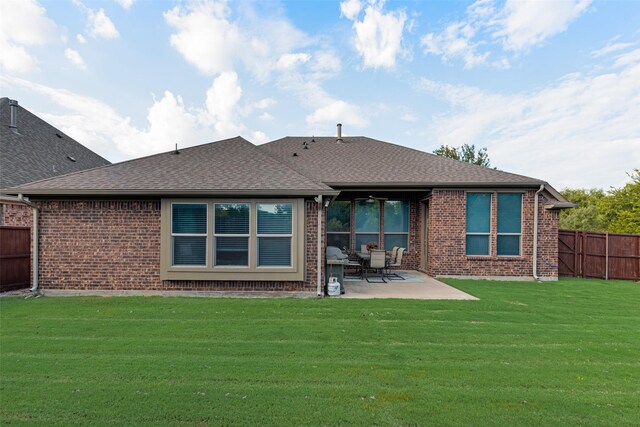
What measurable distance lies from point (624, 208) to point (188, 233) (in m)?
24.9

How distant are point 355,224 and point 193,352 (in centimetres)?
836

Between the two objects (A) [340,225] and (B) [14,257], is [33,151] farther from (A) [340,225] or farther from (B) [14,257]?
(A) [340,225]

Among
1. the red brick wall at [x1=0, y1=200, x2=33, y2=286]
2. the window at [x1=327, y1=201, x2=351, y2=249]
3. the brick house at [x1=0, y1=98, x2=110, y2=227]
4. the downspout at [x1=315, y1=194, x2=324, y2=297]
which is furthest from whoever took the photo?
the window at [x1=327, y1=201, x2=351, y2=249]

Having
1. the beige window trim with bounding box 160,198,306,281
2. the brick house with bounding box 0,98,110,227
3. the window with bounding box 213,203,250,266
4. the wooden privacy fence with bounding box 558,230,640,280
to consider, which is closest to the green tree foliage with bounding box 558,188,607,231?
the wooden privacy fence with bounding box 558,230,640,280

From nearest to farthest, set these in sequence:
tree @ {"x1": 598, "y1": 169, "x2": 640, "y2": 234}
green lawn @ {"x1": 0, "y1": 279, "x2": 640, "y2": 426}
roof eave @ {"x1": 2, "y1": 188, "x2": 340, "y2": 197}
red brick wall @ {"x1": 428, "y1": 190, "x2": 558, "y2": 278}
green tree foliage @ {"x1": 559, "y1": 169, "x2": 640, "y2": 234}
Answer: green lawn @ {"x1": 0, "y1": 279, "x2": 640, "y2": 426} → roof eave @ {"x1": 2, "y1": 188, "x2": 340, "y2": 197} → red brick wall @ {"x1": 428, "y1": 190, "x2": 558, "y2": 278} → tree @ {"x1": 598, "y1": 169, "x2": 640, "y2": 234} → green tree foliage @ {"x1": 559, "y1": 169, "x2": 640, "y2": 234}

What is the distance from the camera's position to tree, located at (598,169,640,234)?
15969mm

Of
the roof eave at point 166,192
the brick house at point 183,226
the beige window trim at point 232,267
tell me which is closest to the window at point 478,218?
the brick house at point 183,226

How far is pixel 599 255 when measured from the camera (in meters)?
10.9

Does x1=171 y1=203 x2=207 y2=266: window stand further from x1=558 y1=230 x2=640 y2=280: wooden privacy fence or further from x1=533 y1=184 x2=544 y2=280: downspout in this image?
x1=558 y1=230 x2=640 y2=280: wooden privacy fence

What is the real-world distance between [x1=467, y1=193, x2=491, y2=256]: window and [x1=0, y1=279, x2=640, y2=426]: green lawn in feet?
11.6

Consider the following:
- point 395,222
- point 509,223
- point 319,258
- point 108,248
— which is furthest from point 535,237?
point 108,248

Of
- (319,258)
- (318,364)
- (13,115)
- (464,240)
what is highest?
(13,115)

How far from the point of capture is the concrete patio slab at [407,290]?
7.62 meters

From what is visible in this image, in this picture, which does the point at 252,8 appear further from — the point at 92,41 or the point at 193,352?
the point at 193,352
